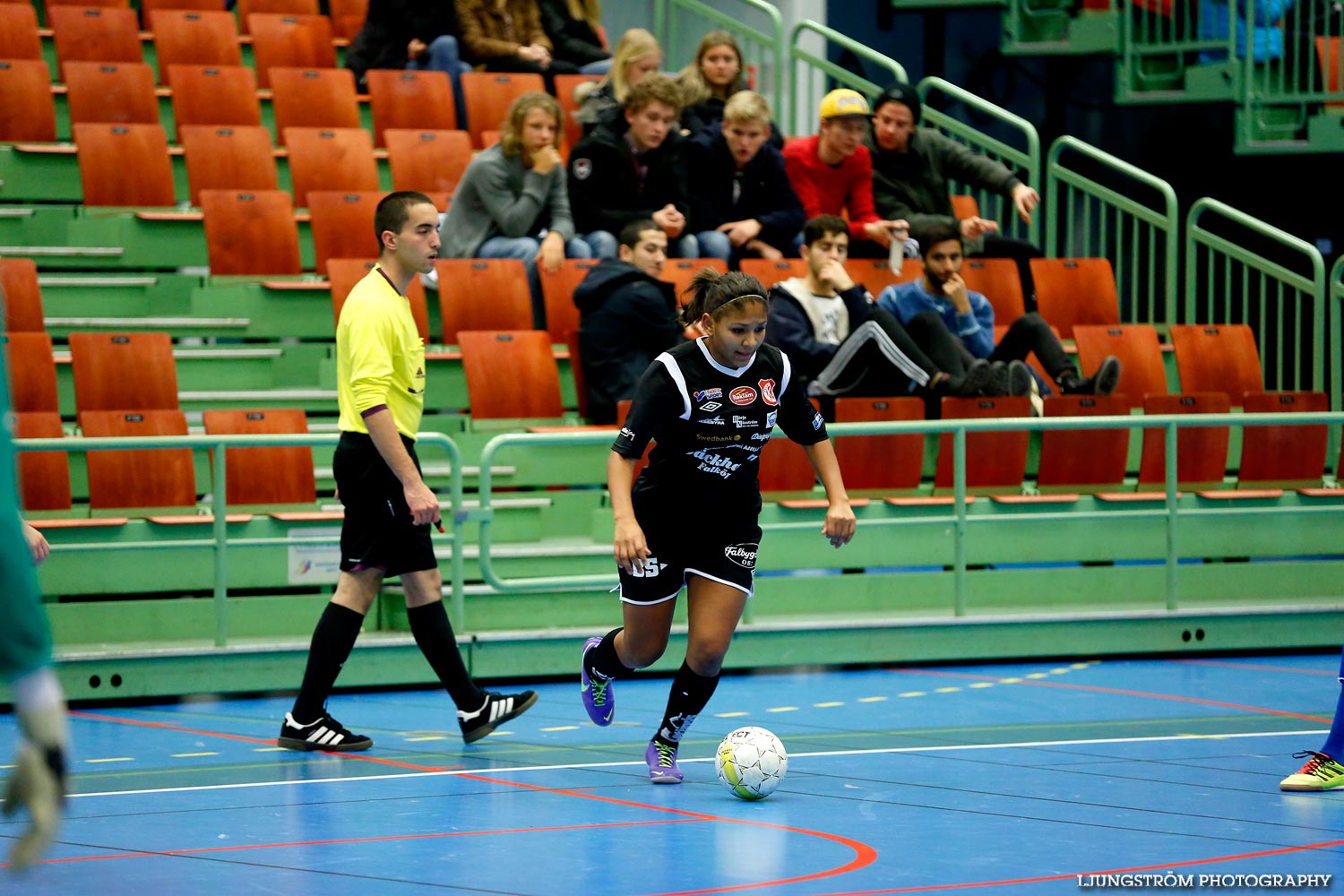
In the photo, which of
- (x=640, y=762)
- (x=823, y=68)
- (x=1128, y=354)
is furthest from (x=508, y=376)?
(x=823, y=68)

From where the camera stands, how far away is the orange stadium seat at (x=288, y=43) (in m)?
12.1

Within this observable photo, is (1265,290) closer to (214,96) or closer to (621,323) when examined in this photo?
(621,323)

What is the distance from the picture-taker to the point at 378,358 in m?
6.15

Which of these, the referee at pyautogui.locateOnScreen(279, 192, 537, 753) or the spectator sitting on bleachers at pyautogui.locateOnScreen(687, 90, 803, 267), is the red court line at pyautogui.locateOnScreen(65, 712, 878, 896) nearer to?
the referee at pyautogui.locateOnScreen(279, 192, 537, 753)

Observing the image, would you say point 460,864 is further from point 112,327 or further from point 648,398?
point 112,327

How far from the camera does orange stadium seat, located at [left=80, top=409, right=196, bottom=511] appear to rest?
26.1ft

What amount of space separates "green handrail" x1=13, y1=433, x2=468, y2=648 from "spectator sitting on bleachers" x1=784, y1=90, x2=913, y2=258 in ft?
13.1

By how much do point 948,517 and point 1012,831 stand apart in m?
3.58

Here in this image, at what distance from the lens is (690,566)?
582 cm

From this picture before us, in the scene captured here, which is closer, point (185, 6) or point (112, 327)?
point (112, 327)

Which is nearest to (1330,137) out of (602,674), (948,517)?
(948,517)

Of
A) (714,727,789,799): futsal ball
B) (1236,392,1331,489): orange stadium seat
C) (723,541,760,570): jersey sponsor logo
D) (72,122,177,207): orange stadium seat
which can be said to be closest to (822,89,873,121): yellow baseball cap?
(1236,392,1331,489): orange stadium seat

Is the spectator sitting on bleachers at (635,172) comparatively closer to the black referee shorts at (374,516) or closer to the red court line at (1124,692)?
the red court line at (1124,692)

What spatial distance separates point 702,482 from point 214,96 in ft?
21.7
